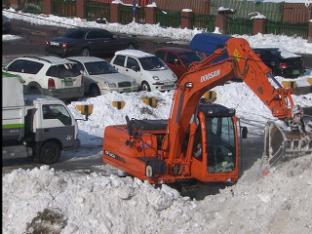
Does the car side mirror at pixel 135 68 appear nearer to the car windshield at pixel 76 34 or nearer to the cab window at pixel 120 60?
the cab window at pixel 120 60

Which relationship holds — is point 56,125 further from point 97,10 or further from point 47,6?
point 47,6

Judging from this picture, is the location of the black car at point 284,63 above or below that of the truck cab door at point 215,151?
below

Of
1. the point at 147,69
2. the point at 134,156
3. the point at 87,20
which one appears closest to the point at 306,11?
the point at 87,20

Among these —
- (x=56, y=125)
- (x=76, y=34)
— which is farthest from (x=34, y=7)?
(x=56, y=125)

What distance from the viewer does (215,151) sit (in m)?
17.6

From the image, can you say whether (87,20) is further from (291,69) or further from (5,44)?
(291,69)

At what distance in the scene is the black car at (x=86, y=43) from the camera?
125 ft

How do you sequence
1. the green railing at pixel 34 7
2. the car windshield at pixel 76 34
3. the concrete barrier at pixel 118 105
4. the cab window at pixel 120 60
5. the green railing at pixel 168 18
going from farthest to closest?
the green railing at pixel 34 7
the green railing at pixel 168 18
the car windshield at pixel 76 34
the cab window at pixel 120 60
the concrete barrier at pixel 118 105

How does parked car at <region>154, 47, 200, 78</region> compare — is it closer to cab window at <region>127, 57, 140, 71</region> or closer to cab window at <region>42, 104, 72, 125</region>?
cab window at <region>127, 57, 140, 71</region>

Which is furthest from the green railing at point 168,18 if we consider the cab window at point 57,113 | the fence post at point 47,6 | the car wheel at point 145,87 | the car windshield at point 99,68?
the cab window at point 57,113

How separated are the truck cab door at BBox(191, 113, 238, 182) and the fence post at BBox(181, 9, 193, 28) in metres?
34.8

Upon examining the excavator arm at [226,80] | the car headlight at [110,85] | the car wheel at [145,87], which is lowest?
the car wheel at [145,87]

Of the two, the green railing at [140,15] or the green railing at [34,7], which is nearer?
the green railing at [140,15]

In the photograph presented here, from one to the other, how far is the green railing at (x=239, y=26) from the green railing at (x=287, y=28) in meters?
1.20
